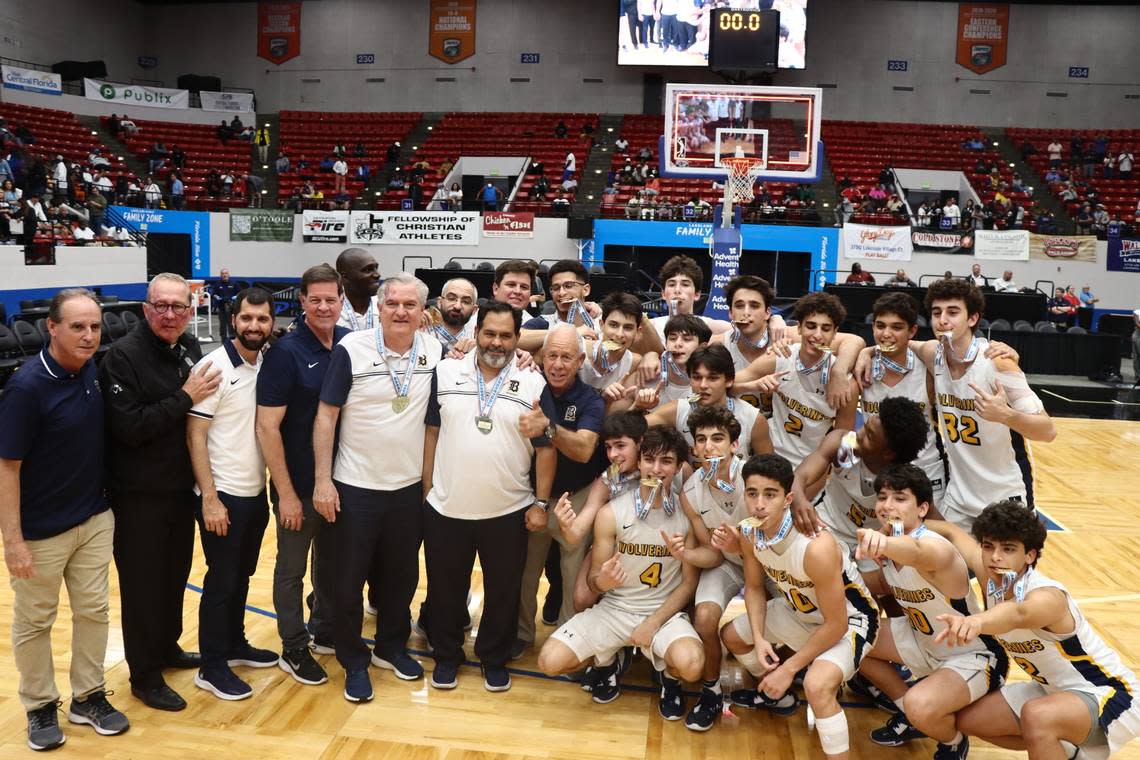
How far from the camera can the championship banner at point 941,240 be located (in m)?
22.0

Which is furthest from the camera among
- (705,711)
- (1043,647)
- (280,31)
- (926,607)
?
(280,31)

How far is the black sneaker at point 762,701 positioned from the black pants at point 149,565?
2773 millimetres

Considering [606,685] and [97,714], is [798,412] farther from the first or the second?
[97,714]

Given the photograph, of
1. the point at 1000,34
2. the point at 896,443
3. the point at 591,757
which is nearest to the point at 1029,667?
the point at 896,443

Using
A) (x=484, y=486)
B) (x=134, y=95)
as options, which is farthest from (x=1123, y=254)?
(x=134, y=95)

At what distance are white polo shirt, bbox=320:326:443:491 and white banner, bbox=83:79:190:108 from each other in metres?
28.2

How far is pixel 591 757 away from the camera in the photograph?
4105 millimetres

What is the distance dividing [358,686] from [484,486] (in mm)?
1153

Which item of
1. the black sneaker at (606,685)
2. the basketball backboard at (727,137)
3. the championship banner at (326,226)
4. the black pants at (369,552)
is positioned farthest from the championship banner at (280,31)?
the black sneaker at (606,685)

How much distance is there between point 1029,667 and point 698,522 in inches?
60.3

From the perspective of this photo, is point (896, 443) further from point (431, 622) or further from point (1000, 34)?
point (1000, 34)

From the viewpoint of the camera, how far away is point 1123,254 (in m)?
22.3

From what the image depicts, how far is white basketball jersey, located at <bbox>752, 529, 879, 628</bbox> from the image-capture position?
4070 millimetres

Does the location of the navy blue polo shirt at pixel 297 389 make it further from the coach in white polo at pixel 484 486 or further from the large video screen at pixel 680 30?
the large video screen at pixel 680 30
